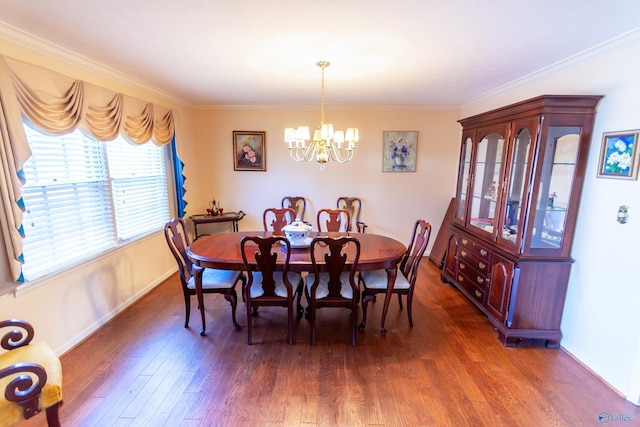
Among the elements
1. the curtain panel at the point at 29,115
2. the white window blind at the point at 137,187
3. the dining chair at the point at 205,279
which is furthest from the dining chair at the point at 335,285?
the white window blind at the point at 137,187

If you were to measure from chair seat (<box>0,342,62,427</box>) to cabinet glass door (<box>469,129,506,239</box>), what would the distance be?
3.36 metres

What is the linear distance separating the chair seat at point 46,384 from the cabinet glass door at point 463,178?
12.0 feet

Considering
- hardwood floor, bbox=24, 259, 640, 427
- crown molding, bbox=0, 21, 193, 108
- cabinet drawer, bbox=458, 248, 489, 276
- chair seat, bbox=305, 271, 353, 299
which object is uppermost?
crown molding, bbox=0, 21, 193, 108

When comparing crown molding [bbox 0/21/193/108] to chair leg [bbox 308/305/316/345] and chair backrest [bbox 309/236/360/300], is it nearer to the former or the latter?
chair backrest [bbox 309/236/360/300]

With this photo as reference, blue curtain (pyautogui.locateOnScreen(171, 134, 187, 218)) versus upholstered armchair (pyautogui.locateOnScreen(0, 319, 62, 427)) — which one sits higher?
blue curtain (pyautogui.locateOnScreen(171, 134, 187, 218))

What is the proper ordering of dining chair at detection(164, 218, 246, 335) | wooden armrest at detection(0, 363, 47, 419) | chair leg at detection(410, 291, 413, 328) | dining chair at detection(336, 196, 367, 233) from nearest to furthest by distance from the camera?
wooden armrest at detection(0, 363, 47, 419), dining chair at detection(164, 218, 246, 335), chair leg at detection(410, 291, 413, 328), dining chair at detection(336, 196, 367, 233)

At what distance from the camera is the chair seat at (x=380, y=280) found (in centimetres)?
258

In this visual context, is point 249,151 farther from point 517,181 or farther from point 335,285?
point 517,181

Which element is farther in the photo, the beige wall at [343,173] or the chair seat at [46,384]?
the beige wall at [343,173]

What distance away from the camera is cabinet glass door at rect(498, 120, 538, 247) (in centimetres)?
232

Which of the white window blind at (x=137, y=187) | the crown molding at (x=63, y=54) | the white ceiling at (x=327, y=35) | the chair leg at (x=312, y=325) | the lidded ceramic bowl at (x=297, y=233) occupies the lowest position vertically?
the chair leg at (x=312, y=325)

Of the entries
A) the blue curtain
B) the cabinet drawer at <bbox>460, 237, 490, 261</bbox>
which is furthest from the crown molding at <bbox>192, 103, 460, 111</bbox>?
the cabinet drawer at <bbox>460, 237, 490, 261</bbox>

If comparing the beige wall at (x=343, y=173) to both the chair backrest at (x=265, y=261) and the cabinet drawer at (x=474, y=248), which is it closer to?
the cabinet drawer at (x=474, y=248)

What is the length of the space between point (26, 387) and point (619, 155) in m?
3.69
